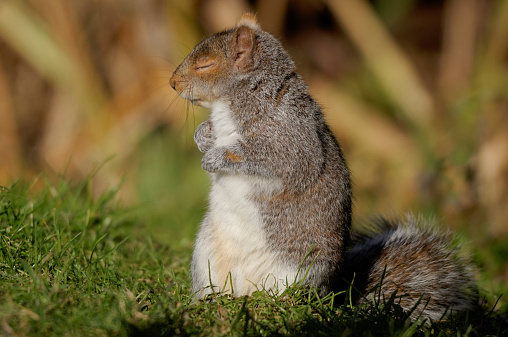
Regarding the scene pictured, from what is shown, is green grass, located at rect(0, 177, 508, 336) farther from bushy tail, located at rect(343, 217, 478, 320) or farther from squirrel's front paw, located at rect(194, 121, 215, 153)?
squirrel's front paw, located at rect(194, 121, 215, 153)

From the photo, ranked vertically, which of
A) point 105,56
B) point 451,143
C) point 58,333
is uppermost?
point 105,56

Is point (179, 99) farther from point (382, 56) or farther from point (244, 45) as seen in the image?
point (244, 45)

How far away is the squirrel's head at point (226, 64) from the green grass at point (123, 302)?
0.93 m

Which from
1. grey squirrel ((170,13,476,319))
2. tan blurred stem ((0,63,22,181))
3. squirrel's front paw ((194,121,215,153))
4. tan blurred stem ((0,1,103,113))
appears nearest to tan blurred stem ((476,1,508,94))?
grey squirrel ((170,13,476,319))

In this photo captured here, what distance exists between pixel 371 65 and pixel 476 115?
2.17 m

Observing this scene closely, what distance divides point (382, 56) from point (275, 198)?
4.80 metres

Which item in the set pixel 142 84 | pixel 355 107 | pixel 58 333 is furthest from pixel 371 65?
pixel 58 333

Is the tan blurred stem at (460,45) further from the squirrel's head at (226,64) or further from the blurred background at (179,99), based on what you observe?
the squirrel's head at (226,64)

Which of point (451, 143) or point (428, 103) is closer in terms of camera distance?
point (451, 143)

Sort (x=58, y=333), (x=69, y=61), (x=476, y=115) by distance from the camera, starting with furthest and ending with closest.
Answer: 1. (x=69, y=61)
2. (x=476, y=115)
3. (x=58, y=333)

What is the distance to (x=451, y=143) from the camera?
5.53m

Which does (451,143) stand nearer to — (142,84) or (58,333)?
(142,84)

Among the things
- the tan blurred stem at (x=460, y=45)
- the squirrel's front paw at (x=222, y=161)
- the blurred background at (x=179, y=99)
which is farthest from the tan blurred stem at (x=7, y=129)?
the tan blurred stem at (x=460, y=45)

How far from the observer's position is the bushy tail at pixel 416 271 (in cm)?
299
